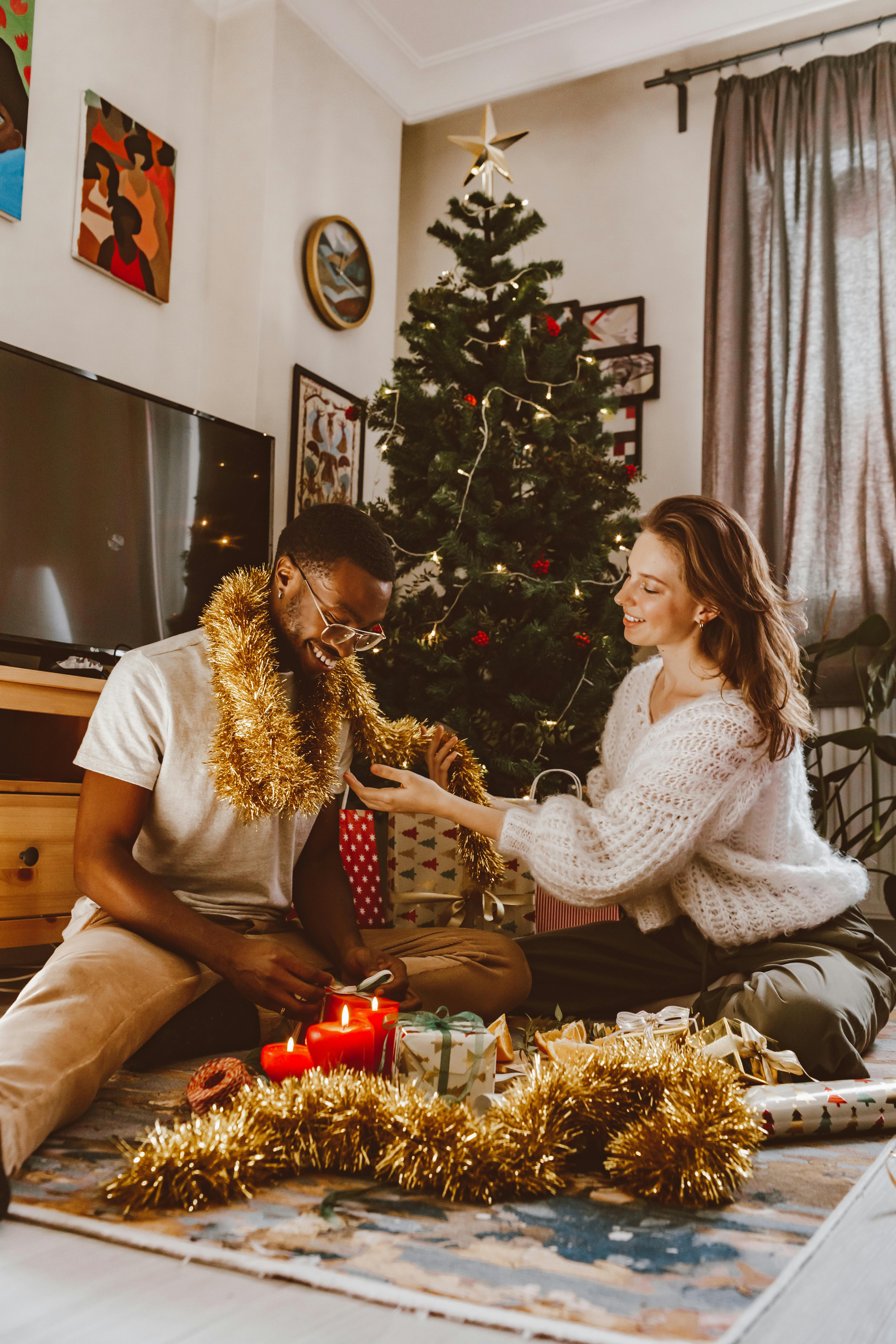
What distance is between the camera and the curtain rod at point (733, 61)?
346 centimetres

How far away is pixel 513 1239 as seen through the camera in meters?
0.88

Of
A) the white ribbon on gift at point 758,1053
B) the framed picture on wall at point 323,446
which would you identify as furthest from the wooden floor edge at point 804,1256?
the framed picture on wall at point 323,446

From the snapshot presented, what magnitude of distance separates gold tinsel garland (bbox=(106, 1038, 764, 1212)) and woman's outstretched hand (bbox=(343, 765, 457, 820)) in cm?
67

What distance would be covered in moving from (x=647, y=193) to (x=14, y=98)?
2343 millimetres

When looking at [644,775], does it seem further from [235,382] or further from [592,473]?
[235,382]

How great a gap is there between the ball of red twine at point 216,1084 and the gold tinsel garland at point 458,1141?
0.07 meters

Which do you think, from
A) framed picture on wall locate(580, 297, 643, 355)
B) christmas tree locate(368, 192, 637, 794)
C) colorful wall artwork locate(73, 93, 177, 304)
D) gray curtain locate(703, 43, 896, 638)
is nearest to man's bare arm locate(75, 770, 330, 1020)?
christmas tree locate(368, 192, 637, 794)

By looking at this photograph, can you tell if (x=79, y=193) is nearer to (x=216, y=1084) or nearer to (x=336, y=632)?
(x=336, y=632)

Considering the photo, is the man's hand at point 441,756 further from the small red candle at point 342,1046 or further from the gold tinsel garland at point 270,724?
the small red candle at point 342,1046

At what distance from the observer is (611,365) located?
3.90 meters

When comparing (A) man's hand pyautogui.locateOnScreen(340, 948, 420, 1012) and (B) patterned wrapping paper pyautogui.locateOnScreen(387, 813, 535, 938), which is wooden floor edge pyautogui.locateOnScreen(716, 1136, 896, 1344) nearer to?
(A) man's hand pyautogui.locateOnScreen(340, 948, 420, 1012)

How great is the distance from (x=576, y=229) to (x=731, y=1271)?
3.93 metres

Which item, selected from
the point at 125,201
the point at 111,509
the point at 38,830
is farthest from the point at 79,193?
the point at 38,830

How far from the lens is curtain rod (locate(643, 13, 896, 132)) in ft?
11.4
